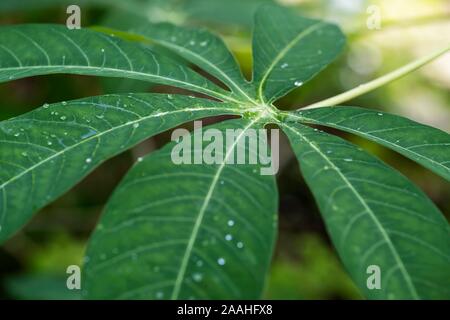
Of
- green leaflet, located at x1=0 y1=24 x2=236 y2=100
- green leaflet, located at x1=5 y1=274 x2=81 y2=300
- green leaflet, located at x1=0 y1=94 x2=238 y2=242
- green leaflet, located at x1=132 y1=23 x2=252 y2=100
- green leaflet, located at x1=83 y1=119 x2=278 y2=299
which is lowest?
green leaflet, located at x1=83 y1=119 x2=278 y2=299

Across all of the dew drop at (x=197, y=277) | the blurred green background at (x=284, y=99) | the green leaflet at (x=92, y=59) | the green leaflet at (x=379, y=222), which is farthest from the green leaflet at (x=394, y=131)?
the blurred green background at (x=284, y=99)

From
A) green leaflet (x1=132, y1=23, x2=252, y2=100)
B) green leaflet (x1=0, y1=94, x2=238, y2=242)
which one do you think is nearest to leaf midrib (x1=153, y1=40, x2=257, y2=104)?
green leaflet (x1=132, y1=23, x2=252, y2=100)

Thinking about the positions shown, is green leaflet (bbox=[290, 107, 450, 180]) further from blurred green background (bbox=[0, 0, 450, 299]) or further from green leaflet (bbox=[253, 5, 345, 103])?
blurred green background (bbox=[0, 0, 450, 299])

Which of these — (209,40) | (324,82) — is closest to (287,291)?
(324,82)

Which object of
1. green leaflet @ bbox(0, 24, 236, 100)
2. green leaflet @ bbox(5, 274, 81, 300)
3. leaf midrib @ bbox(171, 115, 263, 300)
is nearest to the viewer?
leaf midrib @ bbox(171, 115, 263, 300)

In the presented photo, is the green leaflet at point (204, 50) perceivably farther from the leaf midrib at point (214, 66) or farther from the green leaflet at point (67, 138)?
the green leaflet at point (67, 138)

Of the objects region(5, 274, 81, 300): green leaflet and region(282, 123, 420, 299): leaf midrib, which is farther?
region(5, 274, 81, 300): green leaflet

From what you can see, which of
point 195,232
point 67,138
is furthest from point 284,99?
point 195,232
